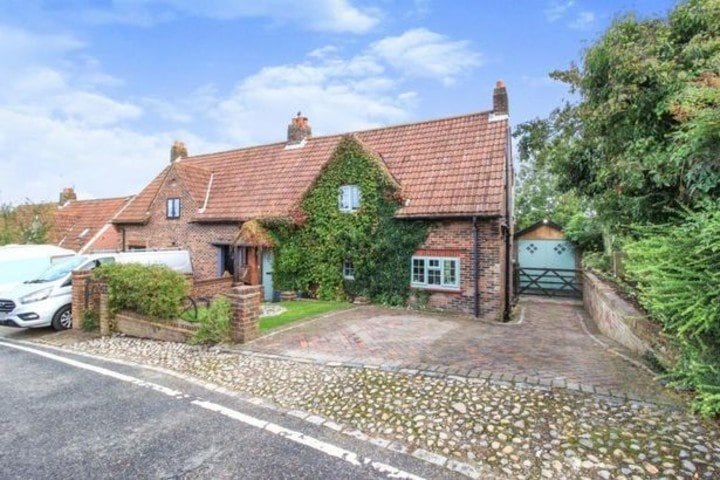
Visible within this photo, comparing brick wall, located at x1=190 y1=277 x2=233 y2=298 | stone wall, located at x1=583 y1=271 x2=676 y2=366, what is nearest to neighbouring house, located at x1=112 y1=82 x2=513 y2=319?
brick wall, located at x1=190 y1=277 x2=233 y2=298

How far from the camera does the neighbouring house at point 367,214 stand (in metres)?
12.5

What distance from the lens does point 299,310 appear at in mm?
12508

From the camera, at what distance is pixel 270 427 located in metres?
4.81

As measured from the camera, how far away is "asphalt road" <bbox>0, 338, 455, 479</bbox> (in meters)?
3.91

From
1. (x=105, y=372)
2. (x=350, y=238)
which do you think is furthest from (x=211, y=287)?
(x=105, y=372)

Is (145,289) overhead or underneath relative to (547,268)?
overhead

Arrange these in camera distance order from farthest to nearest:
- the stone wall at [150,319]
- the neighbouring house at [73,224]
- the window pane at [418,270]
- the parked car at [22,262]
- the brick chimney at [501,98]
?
the neighbouring house at [73,224] < the parked car at [22,262] < the brick chimney at [501,98] < the window pane at [418,270] < the stone wall at [150,319]

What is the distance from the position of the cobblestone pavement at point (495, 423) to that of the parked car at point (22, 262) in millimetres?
16692

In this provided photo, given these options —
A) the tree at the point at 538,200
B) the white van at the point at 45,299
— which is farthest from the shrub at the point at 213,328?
the tree at the point at 538,200

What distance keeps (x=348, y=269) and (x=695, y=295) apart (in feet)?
36.6

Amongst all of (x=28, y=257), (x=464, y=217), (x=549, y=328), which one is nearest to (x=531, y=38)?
(x=464, y=217)

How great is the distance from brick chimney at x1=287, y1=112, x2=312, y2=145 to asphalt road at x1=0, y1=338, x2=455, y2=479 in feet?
50.5

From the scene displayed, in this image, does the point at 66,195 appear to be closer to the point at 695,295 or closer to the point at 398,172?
the point at 398,172

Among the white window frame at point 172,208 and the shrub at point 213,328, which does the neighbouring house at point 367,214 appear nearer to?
the white window frame at point 172,208
